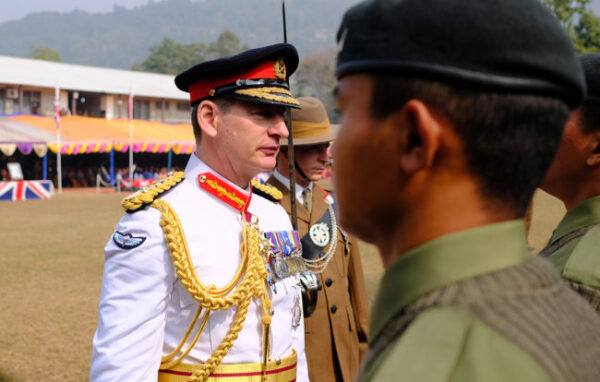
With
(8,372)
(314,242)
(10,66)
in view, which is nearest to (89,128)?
(10,66)

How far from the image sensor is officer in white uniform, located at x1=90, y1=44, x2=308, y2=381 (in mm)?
2139

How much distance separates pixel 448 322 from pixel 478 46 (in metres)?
0.36

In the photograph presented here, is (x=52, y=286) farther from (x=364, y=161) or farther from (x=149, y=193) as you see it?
(x=364, y=161)

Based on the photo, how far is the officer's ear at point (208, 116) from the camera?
2.55 metres

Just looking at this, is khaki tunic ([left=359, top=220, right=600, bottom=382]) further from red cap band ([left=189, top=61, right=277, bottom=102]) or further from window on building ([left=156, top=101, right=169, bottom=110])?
window on building ([left=156, top=101, right=169, bottom=110])

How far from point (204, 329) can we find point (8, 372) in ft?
13.9

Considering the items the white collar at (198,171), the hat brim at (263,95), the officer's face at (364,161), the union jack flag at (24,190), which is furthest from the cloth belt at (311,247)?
the union jack flag at (24,190)

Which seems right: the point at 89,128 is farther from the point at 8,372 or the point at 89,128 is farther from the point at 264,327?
the point at 264,327

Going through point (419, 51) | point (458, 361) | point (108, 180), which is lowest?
point (108, 180)

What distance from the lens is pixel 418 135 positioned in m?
0.87

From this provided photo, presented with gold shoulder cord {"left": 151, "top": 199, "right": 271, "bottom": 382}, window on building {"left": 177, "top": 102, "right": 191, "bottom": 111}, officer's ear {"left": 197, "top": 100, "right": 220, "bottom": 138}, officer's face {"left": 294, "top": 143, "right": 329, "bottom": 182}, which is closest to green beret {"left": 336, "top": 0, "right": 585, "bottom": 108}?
gold shoulder cord {"left": 151, "top": 199, "right": 271, "bottom": 382}

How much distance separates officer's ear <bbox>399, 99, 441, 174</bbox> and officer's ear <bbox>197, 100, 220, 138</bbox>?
174 cm

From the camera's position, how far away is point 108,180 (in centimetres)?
3281

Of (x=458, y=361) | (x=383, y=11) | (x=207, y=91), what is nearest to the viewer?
(x=458, y=361)
